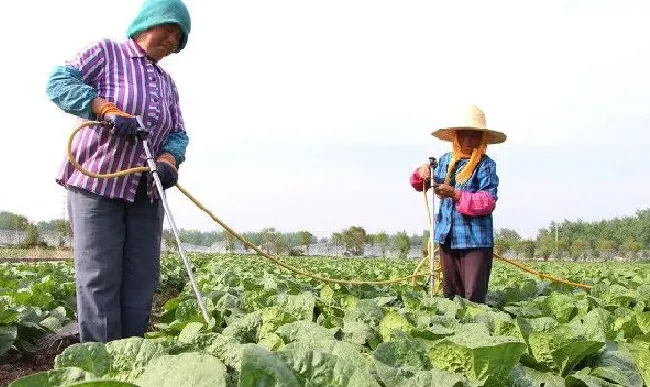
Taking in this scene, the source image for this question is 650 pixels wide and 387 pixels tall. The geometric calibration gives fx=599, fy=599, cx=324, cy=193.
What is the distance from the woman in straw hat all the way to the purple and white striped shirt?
6.99 feet

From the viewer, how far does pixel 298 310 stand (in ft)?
10.2

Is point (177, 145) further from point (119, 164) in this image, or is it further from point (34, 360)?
point (34, 360)

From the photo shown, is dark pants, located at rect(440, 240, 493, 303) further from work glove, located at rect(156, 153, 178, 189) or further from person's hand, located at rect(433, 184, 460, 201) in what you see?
work glove, located at rect(156, 153, 178, 189)

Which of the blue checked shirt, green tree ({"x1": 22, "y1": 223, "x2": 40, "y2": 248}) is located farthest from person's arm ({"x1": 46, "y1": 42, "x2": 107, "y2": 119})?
green tree ({"x1": 22, "y1": 223, "x2": 40, "y2": 248})

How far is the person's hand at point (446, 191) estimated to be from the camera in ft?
14.3

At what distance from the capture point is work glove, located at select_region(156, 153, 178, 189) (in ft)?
10.6

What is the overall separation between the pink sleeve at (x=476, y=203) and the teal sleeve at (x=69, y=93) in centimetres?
264

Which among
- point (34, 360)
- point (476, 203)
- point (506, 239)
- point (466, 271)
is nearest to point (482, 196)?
point (476, 203)

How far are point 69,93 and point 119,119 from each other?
1.03 ft

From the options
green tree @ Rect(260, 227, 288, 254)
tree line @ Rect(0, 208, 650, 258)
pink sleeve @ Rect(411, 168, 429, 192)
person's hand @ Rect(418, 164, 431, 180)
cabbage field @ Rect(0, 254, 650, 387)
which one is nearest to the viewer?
cabbage field @ Rect(0, 254, 650, 387)

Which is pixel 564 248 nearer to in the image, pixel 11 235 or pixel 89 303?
pixel 11 235

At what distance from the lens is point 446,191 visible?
4383 mm

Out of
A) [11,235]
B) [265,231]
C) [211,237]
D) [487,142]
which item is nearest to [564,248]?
[265,231]

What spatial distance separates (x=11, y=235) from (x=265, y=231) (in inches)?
1081
